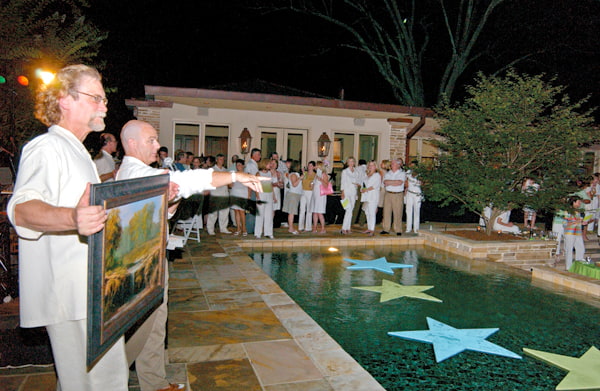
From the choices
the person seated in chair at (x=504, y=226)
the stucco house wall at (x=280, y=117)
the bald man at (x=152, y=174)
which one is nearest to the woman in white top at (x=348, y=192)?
the stucco house wall at (x=280, y=117)

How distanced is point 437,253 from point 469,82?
→ 27.3 m

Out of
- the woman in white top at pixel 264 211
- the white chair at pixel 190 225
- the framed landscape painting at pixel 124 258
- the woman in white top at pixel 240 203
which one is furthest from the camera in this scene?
the woman in white top at pixel 240 203

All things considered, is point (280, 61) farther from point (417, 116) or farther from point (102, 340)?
point (102, 340)

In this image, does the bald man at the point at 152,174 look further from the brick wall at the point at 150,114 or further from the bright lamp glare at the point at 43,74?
the brick wall at the point at 150,114

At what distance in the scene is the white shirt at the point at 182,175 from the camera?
2783mm

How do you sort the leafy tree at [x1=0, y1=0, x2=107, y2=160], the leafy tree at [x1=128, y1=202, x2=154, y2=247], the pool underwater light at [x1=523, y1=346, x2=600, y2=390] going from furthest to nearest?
the leafy tree at [x1=0, y1=0, x2=107, y2=160], the pool underwater light at [x1=523, y1=346, x2=600, y2=390], the leafy tree at [x1=128, y1=202, x2=154, y2=247]

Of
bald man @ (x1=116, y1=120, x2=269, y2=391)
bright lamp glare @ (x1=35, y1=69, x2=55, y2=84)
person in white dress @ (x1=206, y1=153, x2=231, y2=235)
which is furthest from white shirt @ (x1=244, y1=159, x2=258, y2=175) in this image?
bald man @ (x1=116, y1=120, x2=269, y2=391)

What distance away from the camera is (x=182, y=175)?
2875 millimetres

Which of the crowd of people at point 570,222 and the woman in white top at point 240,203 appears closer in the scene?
the crowd of people at point 570,222

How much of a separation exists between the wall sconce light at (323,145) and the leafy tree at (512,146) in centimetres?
513

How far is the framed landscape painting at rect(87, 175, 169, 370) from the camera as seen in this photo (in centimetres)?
181

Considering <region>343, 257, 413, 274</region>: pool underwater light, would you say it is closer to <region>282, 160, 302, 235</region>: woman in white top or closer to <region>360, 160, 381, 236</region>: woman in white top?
<region>360, 160, 381, 236</region>: woman in white top

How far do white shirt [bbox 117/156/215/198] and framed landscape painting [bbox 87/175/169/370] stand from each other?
242mm

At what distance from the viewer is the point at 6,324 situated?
4.48 m
